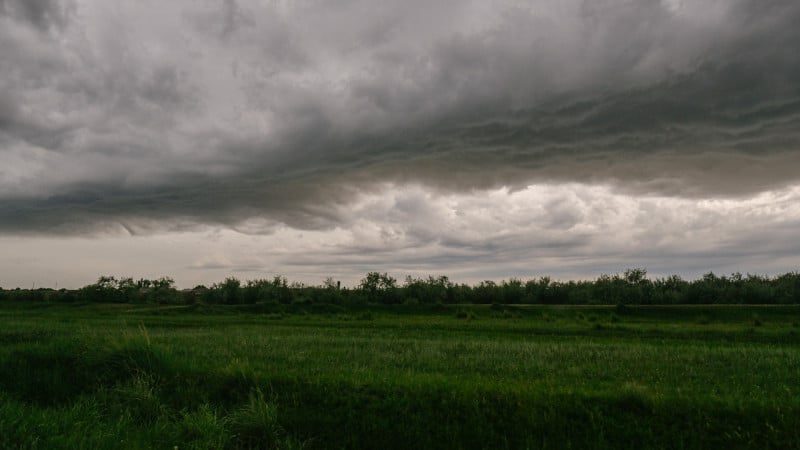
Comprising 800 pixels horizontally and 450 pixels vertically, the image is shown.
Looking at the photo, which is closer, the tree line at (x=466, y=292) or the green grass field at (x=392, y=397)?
the green grass field at (x=392, y=397)

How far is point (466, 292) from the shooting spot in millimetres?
84062

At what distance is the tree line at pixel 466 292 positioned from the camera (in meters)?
61.7

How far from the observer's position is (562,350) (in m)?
17.2

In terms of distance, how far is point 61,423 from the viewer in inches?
384

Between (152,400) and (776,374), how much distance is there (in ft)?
50.1

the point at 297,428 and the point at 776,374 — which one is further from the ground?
the point at 776,374

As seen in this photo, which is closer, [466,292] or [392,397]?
[392,397]

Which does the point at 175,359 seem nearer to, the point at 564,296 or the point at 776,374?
A: the point at 776,374

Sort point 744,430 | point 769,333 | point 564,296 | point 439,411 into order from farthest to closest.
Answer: point 564,296 < point 769,333 < point 439,411 < point 744,430

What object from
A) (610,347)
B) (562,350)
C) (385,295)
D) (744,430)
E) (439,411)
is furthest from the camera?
(385,295)

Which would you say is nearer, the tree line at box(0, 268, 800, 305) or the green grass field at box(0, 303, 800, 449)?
the green grass field at box(0, 303, 800, 449)

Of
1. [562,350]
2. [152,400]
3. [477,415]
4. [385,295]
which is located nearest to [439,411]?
[477,415]

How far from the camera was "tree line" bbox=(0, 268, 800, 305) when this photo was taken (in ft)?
202

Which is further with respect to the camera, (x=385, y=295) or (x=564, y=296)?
(x=385, y=295)
